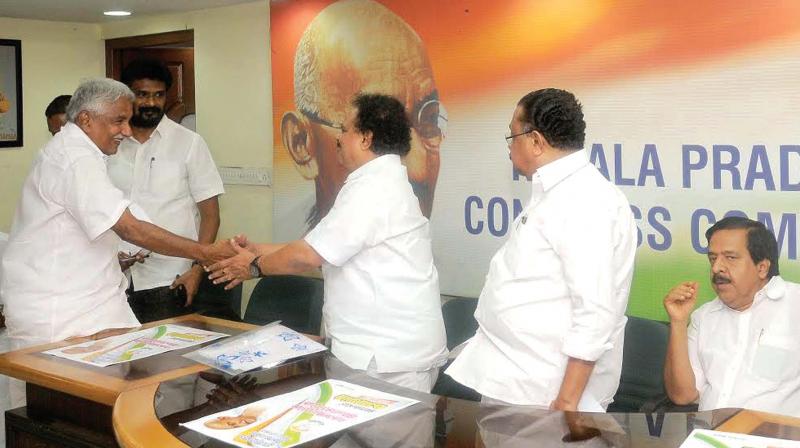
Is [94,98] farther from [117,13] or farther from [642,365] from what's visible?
[117,13]

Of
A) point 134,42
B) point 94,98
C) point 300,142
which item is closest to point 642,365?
point 94,98

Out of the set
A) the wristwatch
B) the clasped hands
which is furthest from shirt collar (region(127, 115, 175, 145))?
the wristwatch

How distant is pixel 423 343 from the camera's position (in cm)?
281

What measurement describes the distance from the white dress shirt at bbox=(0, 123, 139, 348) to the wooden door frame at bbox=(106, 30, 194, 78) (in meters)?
2.65

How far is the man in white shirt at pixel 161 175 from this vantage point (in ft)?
14.1

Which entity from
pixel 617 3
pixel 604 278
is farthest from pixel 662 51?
pixel 604 278

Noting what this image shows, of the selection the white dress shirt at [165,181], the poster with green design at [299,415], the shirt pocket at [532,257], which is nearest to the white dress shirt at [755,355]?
the shirt pocket at [532,257]

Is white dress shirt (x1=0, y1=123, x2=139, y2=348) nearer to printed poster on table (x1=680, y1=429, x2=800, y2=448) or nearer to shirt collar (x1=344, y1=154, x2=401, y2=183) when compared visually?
shirt collar (x1=344, y1=154, x2=401, y2=183)

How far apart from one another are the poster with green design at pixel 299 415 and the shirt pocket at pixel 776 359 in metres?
1.21

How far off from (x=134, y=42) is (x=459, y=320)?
343 centimetres

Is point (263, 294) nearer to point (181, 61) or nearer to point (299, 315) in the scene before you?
point (299, 315)

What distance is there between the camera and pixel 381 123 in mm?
2834

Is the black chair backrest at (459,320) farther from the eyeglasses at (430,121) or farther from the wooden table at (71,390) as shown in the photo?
the wooden table at (71,390)

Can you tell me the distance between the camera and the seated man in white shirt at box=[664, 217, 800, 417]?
2.67 meters
